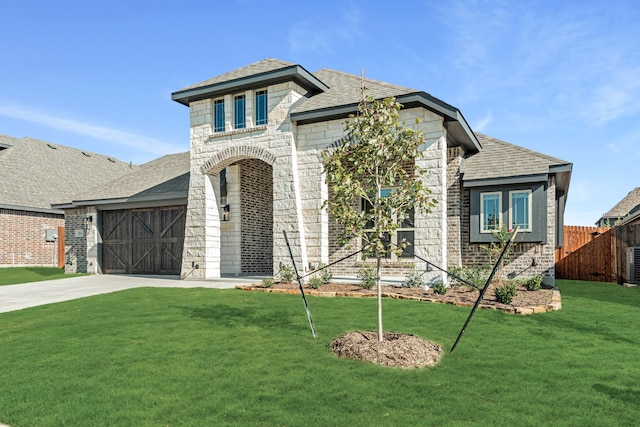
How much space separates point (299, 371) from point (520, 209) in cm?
1041

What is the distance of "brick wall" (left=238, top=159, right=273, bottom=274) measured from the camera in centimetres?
1579

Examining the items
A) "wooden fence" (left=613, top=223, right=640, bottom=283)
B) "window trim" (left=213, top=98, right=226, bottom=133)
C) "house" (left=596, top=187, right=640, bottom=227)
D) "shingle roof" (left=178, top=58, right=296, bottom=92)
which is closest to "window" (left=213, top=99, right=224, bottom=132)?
"window trim" (left=213, top=98, right=226, bottom=133)

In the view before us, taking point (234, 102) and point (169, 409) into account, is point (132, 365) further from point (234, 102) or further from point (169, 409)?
point (234, 102)

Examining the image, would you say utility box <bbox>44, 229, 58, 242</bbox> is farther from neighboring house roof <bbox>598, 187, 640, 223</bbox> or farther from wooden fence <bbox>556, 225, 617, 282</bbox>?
neighboring house roof <bbox>598, 187, 640, 223</bbox>

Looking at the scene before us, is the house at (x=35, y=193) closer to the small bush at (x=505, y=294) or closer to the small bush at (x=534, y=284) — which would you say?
the small bush at (x=505, y=294)

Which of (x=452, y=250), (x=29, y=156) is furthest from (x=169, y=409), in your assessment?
(x=29, y=156)

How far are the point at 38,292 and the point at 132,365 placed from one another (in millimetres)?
8880

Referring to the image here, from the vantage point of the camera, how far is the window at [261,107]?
13.7 meters

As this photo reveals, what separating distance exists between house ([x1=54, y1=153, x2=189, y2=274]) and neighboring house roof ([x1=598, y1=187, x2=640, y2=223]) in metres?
42.3

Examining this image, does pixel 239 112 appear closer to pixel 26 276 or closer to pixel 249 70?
pixel 249 70

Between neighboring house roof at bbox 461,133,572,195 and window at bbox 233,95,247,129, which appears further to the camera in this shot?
window at bbox 233,95,247,129

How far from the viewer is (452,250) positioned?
45.0ft

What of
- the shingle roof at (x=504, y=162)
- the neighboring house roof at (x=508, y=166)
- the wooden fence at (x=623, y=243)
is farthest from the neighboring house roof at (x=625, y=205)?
the shingle roof at (x=504, y=162)

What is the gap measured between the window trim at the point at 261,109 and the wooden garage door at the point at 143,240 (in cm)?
487
